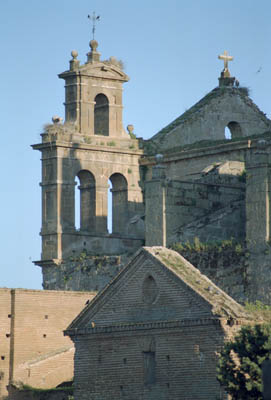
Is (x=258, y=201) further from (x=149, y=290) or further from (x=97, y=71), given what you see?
(x=97, y=71)

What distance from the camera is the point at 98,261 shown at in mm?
57875

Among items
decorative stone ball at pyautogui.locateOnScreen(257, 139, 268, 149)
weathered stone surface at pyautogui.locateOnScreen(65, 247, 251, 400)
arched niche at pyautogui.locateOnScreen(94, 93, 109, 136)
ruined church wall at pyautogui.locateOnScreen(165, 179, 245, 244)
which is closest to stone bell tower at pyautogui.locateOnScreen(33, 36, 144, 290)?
arched niche at pyautogui.locateOnScreen(94, 93, 109, 136)

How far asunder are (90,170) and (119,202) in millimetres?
1997

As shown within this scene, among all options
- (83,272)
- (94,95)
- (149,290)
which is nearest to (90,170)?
(94,95)

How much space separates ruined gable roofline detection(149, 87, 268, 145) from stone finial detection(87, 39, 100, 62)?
13.6 ft

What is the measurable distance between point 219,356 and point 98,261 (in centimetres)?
1744

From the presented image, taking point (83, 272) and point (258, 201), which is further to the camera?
point (83, 272)

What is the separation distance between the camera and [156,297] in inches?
1687

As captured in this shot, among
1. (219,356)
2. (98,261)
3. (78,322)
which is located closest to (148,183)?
(98,261)

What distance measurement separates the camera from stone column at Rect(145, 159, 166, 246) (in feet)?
180

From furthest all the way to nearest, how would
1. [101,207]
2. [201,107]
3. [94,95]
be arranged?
[201,107]
[94,95]
[101,207]

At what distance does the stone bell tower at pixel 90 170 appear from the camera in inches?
2382

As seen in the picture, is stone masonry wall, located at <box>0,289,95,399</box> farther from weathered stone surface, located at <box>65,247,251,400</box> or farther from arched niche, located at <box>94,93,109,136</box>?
arched niche, located at <box>94,93,109,136</box>

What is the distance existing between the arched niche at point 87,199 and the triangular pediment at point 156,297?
16.6 metres
